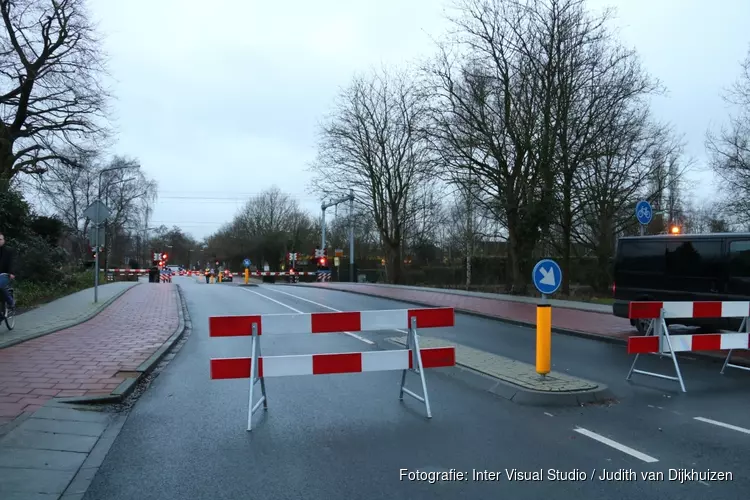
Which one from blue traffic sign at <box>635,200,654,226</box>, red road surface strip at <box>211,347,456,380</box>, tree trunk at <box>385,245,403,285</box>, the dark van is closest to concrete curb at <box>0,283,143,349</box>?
red road surface strip at <box>211,347,456,380</box>

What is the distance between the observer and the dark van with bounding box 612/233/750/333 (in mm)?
10266

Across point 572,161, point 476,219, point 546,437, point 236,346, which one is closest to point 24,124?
point 236,346

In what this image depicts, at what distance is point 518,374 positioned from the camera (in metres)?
7.55

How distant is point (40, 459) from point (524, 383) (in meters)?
5.06

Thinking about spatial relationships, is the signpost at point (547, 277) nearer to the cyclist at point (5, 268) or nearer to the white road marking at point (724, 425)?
the white road marking at point (724, 425)

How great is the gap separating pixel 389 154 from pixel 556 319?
2692cm

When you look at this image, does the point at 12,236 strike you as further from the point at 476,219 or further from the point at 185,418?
the point at 476,219

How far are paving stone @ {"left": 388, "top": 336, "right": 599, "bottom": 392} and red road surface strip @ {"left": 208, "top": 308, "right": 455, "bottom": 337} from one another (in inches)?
55.8

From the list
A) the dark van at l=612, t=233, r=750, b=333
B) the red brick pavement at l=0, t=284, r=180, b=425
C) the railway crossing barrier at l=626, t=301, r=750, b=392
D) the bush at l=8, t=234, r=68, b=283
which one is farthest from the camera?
the bush at l=8, t=234, r=68, b=283

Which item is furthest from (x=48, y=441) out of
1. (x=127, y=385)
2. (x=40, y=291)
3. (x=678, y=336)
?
(x=40, y=291)

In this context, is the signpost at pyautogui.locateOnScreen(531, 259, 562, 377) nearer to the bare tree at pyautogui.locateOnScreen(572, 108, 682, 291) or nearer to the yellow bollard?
the yellow bollard

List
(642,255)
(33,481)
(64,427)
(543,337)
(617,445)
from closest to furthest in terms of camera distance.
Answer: (33,481) → (617,445) → (64,427) → (543,337) → (642,255)

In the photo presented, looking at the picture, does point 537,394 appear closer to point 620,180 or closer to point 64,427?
point 64,427

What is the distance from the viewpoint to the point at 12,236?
63.6 feet
